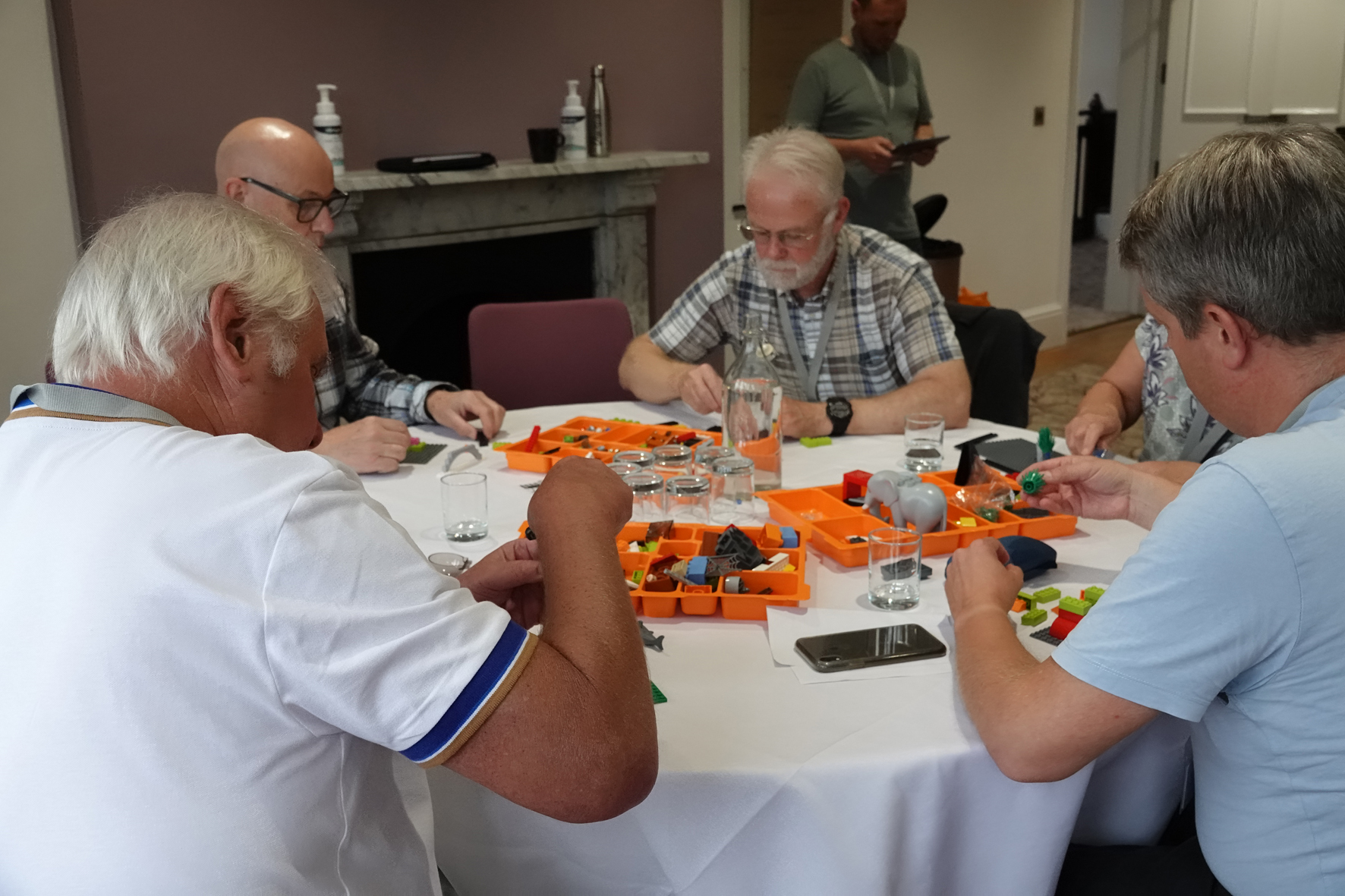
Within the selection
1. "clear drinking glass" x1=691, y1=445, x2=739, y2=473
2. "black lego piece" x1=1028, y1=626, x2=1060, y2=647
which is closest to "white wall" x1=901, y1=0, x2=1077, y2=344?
"clear drinking glass" x1=691, y1=445, x2=739, y2=473

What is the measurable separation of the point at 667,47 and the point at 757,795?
13.3ft

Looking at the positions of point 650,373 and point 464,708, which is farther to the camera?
point 650,373

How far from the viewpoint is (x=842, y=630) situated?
1.49 m

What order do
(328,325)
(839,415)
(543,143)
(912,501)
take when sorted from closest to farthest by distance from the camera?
(912,501) → (839,415) → (328,325) → (543,143)

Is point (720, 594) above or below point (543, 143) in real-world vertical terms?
below

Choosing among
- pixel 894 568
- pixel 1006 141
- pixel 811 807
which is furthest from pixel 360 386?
pixel 1006 141

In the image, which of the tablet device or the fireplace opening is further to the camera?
the tablet device

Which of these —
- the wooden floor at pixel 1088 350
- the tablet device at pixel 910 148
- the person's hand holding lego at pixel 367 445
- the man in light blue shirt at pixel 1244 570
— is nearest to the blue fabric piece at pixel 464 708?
the man in light blue shirt at pixel 1244 570

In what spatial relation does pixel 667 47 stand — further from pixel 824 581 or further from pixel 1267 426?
pixel 1267 426

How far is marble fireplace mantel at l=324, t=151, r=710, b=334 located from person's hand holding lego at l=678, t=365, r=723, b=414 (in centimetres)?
161

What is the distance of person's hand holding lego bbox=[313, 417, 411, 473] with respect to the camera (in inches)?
84.8

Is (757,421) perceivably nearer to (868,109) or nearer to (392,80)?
(392,80)

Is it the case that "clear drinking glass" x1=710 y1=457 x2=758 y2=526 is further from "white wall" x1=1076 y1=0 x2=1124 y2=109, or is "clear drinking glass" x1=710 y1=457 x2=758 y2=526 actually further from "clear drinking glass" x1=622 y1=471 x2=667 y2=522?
"white wall" x1=1076 y1=0 x2=1124 y2=109

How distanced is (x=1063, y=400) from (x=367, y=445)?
4493 mm
